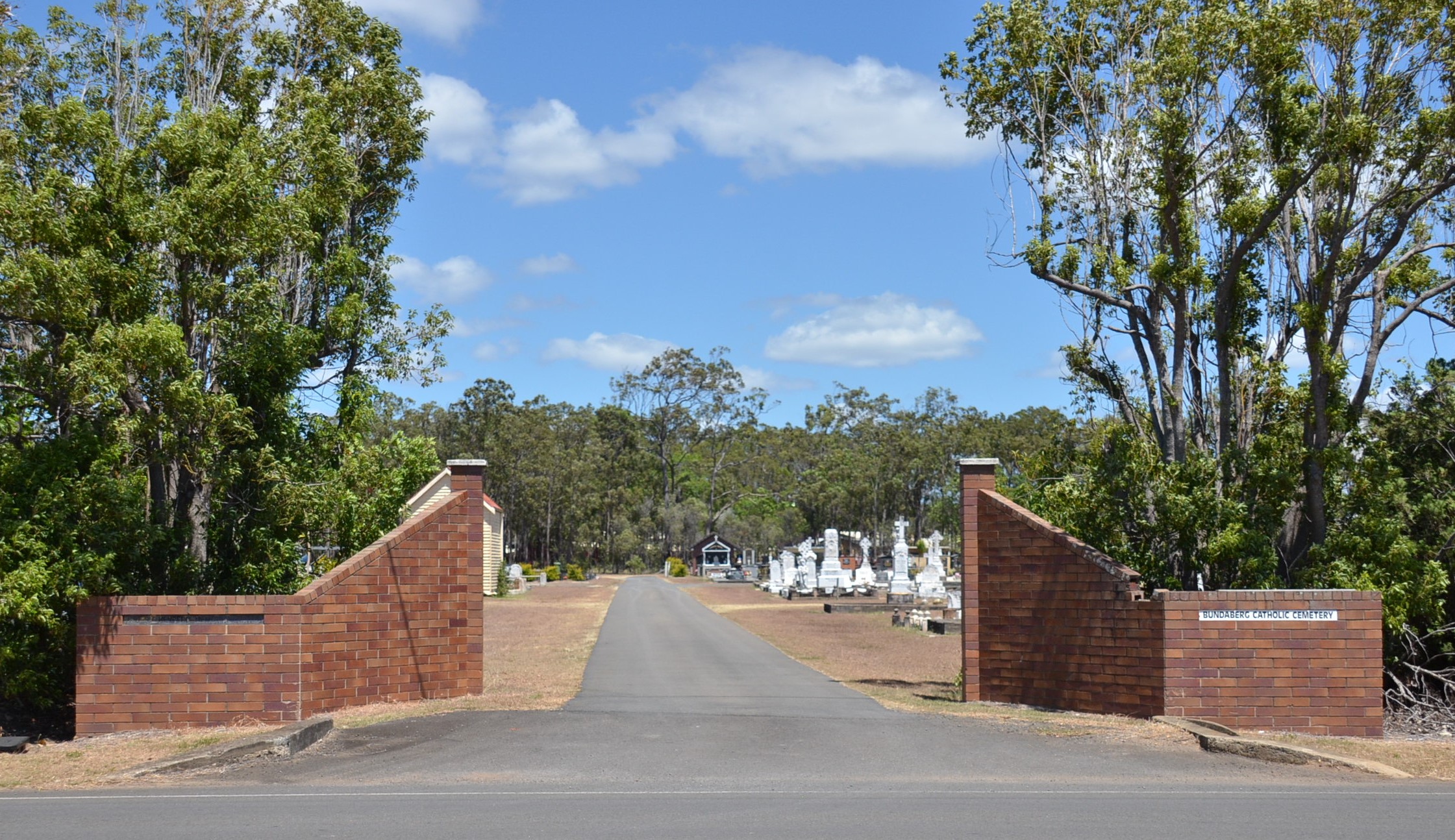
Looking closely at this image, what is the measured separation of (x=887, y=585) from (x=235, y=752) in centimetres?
4841

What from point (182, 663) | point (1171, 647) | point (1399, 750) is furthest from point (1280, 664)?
point (182, 663)

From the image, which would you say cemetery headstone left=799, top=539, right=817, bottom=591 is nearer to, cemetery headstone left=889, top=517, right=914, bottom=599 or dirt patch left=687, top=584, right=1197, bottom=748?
dirt patch left=687, top=584, right=1197, bottom=748

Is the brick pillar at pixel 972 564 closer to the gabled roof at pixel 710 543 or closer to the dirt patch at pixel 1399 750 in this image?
the dirt patch at pixel 1399 750

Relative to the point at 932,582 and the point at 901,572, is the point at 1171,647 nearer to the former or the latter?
the point at 932,582

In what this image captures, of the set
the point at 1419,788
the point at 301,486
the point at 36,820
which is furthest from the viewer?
the point at 301,486

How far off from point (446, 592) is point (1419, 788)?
10009mm

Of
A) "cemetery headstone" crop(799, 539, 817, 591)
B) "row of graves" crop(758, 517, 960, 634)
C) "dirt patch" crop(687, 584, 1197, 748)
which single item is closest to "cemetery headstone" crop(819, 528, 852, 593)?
"row of graves" crop(758, 517, 960, 634)

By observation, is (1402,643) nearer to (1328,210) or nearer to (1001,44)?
(1328,210)

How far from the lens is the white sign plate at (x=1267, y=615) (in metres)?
12.3

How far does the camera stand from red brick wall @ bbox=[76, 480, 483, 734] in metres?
12.1

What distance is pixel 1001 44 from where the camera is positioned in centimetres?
1612

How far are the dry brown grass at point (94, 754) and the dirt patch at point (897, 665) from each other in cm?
770

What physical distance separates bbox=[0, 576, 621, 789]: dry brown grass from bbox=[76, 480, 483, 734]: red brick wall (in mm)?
211

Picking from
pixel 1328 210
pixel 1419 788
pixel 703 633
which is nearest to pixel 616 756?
pixel 1419 788
